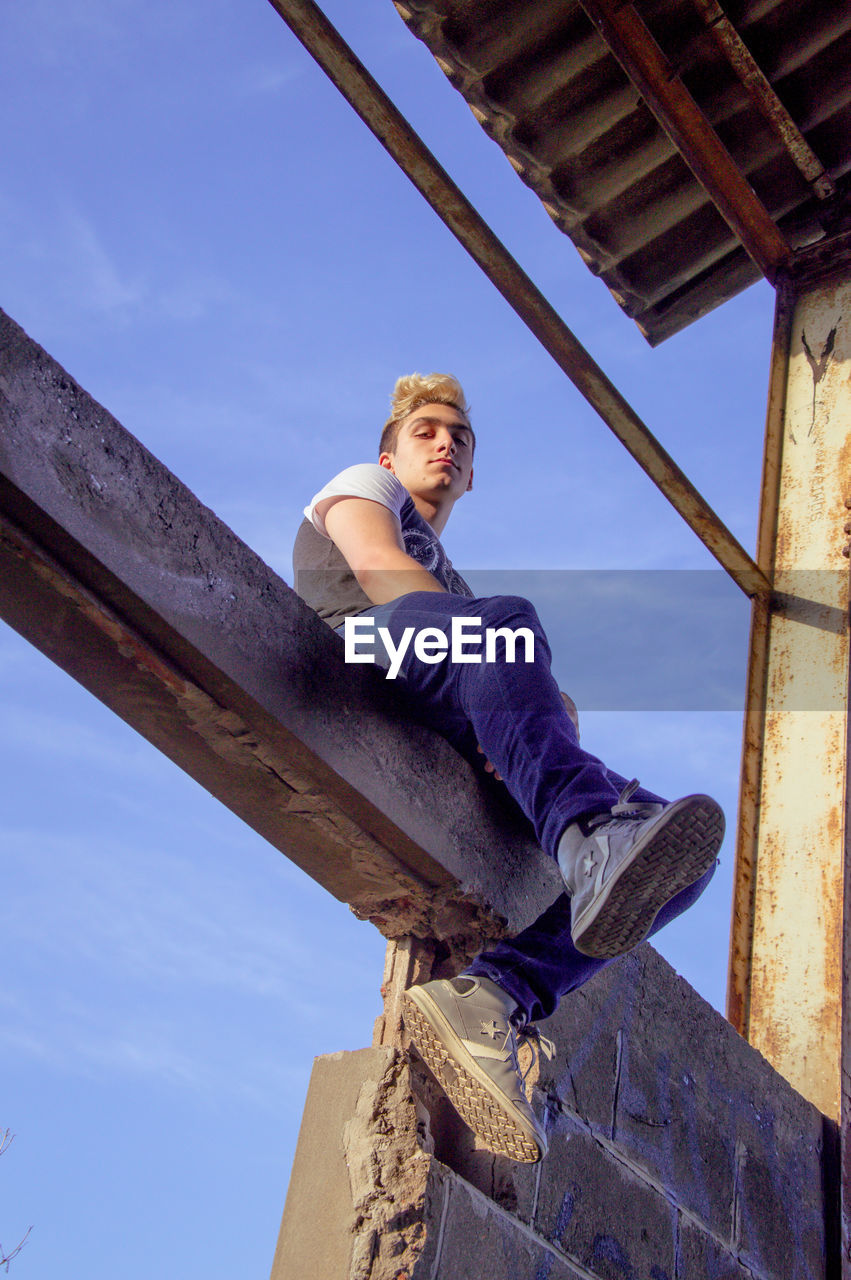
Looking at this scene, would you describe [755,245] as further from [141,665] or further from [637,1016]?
[141,665]

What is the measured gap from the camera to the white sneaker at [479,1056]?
2078 millimetres

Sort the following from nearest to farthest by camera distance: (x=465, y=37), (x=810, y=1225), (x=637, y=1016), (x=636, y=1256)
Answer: (x=636, y=1256), (x=637, y=1016), (x=810, y=1225), (x=465, y=37)

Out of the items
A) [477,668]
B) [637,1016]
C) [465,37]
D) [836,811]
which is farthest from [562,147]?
[637,1016]

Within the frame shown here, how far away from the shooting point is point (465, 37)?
427cm

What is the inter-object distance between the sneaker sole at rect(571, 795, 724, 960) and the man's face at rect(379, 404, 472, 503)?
1.44 meters

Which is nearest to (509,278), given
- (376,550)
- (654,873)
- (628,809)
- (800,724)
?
(376,550)

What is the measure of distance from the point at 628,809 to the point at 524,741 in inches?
11.1

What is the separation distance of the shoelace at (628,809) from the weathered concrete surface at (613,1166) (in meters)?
0.74

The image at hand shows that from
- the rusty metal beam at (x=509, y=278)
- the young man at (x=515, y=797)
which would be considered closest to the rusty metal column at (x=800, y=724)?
the rusty metal beam at (x=509, y=278)

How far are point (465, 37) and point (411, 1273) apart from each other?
13.4 ft

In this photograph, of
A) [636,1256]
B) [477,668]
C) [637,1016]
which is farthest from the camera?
[637,1016]

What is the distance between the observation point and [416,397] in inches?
128

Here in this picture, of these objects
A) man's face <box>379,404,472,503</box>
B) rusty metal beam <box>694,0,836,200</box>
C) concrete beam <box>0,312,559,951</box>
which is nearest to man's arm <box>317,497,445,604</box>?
concrete beam <box>0,312,559,951</box>

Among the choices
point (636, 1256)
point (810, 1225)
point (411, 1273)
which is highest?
point (810, 1225)
